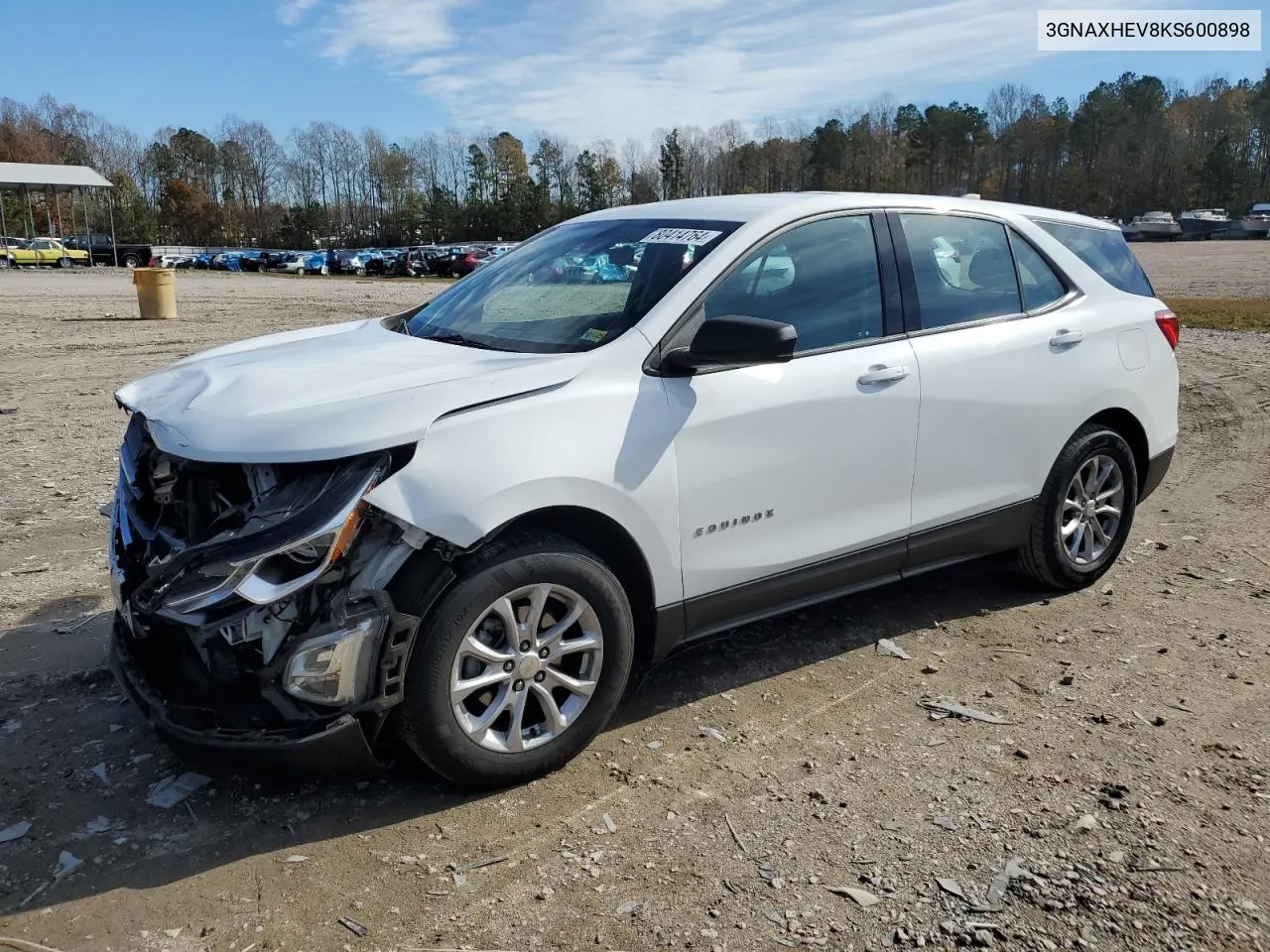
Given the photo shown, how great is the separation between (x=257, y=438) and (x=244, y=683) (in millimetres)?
747

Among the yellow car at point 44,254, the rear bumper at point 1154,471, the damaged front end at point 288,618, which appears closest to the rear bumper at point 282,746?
the damaged front end at point 288,618

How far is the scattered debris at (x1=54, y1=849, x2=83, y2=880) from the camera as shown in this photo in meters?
2.87

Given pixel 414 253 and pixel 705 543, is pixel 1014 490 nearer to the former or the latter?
pixel 705 543

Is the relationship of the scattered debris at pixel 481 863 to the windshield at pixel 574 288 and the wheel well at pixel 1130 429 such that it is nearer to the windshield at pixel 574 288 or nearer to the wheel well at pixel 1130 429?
the windshield at pixel 574 288

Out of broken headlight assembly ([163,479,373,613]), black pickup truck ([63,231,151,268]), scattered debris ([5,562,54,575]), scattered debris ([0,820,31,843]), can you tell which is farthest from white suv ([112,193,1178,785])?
black pickup truck ([63,231,151,268])

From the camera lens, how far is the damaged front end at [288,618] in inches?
112

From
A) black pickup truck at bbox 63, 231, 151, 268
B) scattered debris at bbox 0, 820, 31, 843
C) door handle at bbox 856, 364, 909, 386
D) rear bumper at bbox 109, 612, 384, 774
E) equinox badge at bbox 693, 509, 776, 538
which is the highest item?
black pickup truck at bbox 63, 231, 151, 268

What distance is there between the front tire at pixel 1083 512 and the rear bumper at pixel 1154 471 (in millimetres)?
116

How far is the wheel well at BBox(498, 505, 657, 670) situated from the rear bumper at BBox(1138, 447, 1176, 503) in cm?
315

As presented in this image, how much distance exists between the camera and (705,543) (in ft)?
11.7

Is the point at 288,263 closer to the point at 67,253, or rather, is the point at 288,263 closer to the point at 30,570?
the point at 67,253

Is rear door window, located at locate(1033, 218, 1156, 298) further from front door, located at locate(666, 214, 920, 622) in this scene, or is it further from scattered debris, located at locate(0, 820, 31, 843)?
scattered debris, located at locate(0, 820, 31, 843)

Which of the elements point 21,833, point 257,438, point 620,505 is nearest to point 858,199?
point 620,505

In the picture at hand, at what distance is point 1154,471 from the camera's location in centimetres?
527
